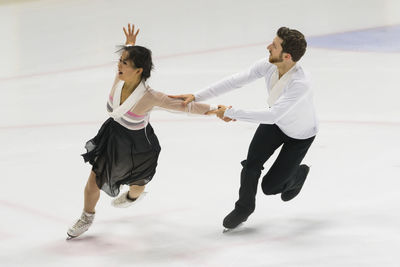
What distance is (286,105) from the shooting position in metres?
4.12

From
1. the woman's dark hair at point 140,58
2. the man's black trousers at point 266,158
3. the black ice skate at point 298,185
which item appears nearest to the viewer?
the woman's dark hair at point 140,58

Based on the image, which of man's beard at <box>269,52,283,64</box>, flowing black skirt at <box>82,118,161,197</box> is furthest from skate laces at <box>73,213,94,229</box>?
man's beard at <box>269,52,283,64</box>

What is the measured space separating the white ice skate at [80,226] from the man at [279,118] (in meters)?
0.78

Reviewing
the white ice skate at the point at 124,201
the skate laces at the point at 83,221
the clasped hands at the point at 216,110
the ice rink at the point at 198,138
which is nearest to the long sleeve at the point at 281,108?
the clasped hands at the point at 216,110

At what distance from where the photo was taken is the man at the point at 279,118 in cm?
414

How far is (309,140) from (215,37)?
506 cm

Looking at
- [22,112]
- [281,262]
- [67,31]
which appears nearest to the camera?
[281,262]

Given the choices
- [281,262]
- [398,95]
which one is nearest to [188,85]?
[398,95]

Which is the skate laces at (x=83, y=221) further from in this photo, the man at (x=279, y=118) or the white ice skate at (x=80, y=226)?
the man at (x=279, y=118)

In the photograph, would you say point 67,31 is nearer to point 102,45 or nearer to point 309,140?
point 102,45

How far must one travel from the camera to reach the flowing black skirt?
4270 mm

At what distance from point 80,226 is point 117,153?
0.47 meters

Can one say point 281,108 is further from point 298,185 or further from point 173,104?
point 298,185

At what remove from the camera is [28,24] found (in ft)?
33.7
